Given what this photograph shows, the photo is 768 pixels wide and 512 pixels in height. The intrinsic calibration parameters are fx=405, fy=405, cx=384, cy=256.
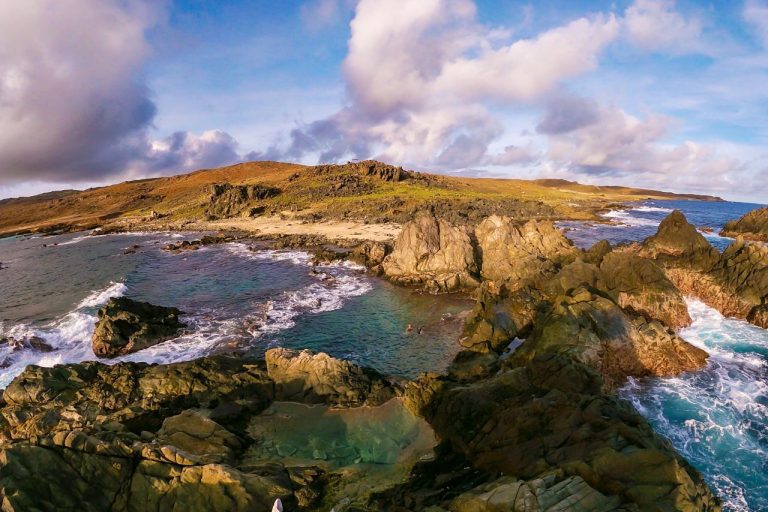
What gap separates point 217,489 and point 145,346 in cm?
2379

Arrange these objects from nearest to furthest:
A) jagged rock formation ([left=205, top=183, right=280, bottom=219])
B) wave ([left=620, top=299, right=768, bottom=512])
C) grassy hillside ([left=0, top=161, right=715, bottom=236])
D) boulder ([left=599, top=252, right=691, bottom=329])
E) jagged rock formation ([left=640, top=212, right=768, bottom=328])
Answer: wave ([left=620, top=299, right=768, bottom=512]) → boulder ([left=599, top=252, right=691, bottom=329]) → jagged rock formation ([left=640, top=212, right=768, bottom=328]) → grassy hillside ([left=0, top=161, right=715, bottom=236]) → jagged rock formation ([left=205, top=183, right=280, bottom=219])

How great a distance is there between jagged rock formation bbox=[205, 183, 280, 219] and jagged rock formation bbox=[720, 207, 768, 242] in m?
122

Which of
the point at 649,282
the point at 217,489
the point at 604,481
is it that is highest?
the point at 649,282

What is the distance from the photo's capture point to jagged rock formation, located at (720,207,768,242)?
249ft

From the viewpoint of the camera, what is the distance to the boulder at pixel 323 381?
2292cm

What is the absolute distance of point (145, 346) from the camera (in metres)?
33.1

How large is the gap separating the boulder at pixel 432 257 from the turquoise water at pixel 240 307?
10.2 feet

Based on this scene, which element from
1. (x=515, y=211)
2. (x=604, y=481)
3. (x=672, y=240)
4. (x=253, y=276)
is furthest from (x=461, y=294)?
(x=515, y=211)

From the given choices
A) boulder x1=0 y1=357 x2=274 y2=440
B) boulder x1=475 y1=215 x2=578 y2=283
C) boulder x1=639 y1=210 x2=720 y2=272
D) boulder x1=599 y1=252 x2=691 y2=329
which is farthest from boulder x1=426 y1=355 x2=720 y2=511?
boulder x1=639 y1=210 x2=720 y2=272

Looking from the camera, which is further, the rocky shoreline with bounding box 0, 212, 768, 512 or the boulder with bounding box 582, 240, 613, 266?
the boulder with bounding box 582, 240, 613, 266

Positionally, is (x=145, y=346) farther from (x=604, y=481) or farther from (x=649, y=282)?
(x=649, y=282)

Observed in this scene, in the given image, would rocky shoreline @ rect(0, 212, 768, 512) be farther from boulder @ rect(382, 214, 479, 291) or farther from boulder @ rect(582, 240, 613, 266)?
boulder @ rect(382, 214, 479, 291)

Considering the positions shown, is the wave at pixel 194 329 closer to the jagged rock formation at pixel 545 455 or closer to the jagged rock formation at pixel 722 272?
the jagged rock formation at pixel 545 455

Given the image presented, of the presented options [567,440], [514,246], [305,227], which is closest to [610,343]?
[567,440]
